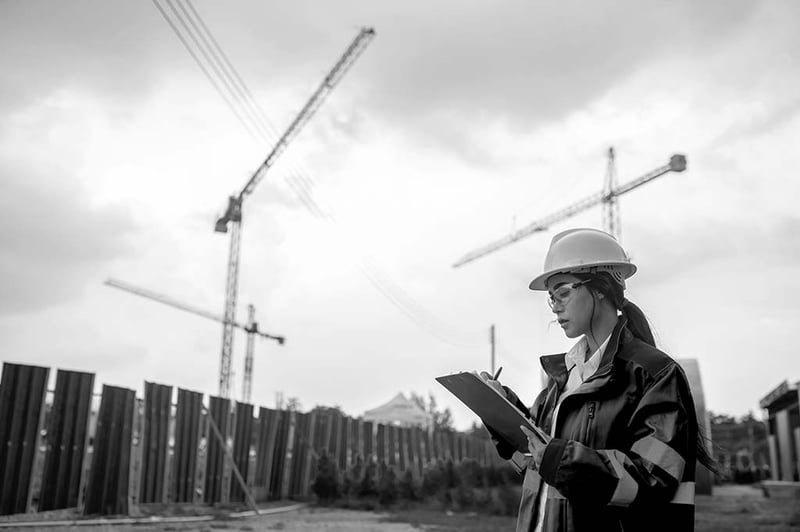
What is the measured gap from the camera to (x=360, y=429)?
64.4 feet

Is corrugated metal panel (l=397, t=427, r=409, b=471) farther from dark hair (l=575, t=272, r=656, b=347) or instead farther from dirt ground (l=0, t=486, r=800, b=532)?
dark hair (l=575, t=272, r=656, b=347)

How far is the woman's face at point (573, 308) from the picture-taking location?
2582 mm

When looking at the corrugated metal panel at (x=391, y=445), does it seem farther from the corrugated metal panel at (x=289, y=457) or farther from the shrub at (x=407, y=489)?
the corrugated metal panel at (x=289, y=457)

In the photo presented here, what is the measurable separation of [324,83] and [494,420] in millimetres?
51389

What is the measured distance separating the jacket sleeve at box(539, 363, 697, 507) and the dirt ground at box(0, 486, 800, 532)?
8.49 m

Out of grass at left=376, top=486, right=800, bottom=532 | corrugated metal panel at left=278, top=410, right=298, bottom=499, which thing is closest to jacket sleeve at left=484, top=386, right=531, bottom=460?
grass at left=376, top=486, right=800, bottom=532

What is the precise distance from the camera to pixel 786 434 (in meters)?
30.7

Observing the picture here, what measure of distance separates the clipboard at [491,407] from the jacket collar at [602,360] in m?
0.29

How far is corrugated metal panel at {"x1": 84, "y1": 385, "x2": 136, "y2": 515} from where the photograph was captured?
33.6 feet

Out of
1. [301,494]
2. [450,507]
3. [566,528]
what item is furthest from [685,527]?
[301,494]

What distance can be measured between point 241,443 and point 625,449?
42.8 ft

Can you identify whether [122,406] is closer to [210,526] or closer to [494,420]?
[210,526]

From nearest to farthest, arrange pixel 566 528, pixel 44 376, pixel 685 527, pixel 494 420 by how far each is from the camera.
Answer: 1. pixel 685 527
2. pixel 566 528
3. pixel 494 420
4. pixel 44 376

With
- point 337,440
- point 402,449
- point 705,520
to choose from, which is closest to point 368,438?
point 337,440
